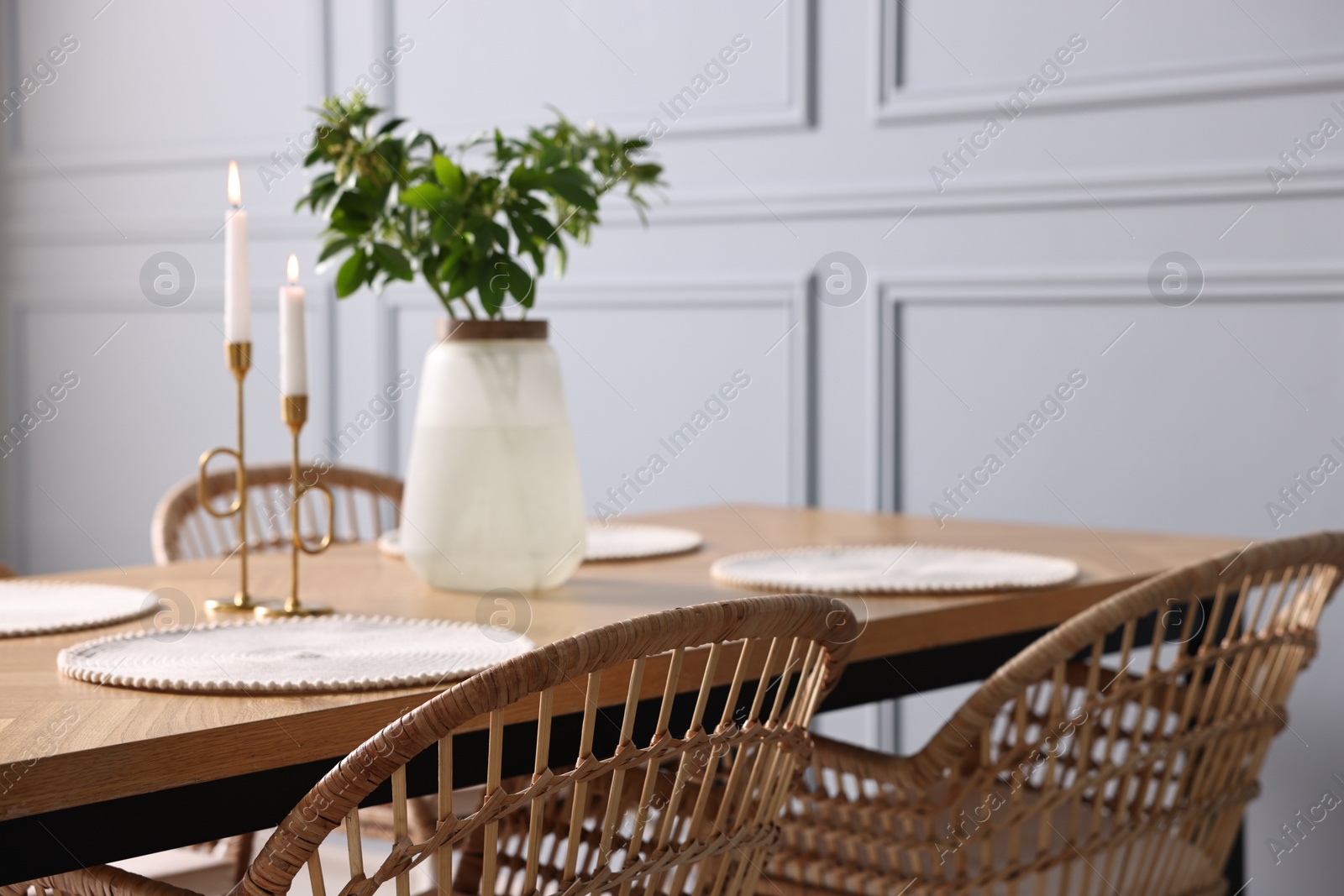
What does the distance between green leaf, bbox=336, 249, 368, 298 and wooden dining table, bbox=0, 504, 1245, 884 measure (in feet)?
0.94

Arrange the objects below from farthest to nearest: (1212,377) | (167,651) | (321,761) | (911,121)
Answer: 1. (911,121)
2. (1212,377)
3. (167,651)
4. (321,761)

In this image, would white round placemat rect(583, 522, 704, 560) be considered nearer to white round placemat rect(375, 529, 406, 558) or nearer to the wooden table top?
the wooden table top

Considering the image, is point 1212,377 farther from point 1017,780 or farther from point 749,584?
point 1017,780

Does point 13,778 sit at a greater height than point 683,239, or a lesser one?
lesser

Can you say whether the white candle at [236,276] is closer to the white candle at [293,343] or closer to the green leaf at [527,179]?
the white candle at [293,343]

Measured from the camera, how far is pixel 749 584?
4.84 ft

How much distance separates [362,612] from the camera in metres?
1.35

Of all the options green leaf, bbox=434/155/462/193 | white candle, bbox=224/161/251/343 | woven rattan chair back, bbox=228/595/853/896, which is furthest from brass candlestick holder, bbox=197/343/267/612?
woven rattan chair back, bbox=228/595/853/896

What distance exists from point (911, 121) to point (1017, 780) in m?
1.58

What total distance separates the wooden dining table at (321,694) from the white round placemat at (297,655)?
1 cm

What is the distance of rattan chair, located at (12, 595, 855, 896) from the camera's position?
30.8 inches

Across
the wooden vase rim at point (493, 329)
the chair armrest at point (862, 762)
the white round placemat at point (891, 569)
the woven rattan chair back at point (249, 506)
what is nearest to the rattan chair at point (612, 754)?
the chair armrest at point (862, 762)

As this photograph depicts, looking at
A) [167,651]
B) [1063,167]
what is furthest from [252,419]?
[167,651]

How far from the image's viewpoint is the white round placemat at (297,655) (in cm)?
102
